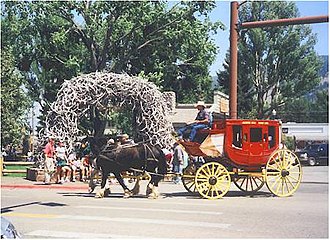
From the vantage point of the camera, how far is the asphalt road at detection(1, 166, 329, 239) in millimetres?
10336

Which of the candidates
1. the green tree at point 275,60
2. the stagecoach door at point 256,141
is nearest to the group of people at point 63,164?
the stagecoach door at point 256,141

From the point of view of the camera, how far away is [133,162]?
16141 millimetres

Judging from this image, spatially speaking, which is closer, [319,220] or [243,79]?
[319,220]

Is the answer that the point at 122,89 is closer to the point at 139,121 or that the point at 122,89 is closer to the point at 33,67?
the point at 139,121

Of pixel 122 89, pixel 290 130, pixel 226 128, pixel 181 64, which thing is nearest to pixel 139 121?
pixel 122 89

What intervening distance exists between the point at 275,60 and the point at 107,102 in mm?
36994

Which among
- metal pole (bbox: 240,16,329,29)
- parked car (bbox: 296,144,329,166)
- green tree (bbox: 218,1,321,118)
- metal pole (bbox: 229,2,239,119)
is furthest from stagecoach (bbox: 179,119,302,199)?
green tree (bbox: 218,1,321,118)

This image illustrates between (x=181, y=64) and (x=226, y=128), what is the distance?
2272 cm

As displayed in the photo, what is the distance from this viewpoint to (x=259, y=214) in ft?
41.7

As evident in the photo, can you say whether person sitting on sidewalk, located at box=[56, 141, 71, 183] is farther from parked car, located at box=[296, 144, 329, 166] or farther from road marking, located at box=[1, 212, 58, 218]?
parked car, located at box=[296, 144, 329, 166]

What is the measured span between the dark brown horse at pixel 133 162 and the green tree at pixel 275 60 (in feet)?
107

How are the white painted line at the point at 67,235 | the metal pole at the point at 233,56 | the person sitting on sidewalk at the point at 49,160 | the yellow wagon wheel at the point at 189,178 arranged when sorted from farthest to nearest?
the metal pole at the point at 233,56, the person sitting on sidewalk at the point at 49,160, the yellow wagon wheel at the point at 189,178, the white painted line at the point at 67,235

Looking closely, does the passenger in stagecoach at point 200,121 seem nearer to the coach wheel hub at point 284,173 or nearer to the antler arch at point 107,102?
the antler arch at point 107,102

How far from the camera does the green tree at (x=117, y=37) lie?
34312 mm
